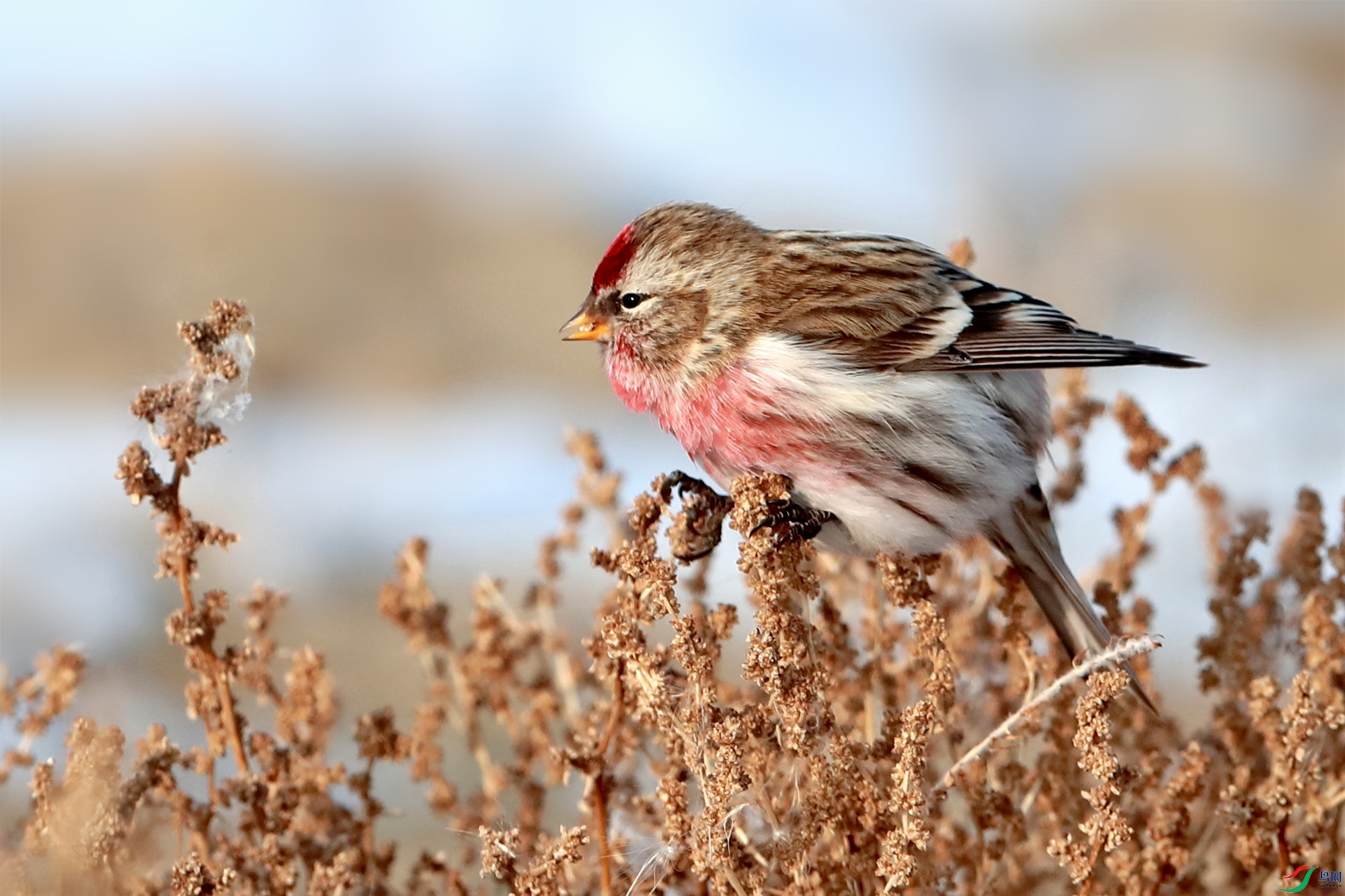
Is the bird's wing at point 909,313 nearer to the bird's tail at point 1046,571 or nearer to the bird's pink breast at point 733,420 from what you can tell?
the bird's pink breast at point 733,420

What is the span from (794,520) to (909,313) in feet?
1.35

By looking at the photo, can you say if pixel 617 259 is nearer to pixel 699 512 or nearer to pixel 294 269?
pixel 699 512

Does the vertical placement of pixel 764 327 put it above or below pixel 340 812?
above

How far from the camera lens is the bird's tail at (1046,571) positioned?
220 centimetres

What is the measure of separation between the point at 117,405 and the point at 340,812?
0.60 meters

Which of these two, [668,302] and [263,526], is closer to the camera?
[668,302]

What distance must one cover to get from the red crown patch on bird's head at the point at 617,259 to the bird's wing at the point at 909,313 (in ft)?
0.77

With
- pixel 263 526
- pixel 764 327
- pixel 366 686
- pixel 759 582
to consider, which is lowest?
pixel 759 582

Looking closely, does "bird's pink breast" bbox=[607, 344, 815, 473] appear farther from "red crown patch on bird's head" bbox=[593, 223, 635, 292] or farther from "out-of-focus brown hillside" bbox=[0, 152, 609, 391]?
"out-of-focus brown hillside" bbox=[0, 152, 609, 391]

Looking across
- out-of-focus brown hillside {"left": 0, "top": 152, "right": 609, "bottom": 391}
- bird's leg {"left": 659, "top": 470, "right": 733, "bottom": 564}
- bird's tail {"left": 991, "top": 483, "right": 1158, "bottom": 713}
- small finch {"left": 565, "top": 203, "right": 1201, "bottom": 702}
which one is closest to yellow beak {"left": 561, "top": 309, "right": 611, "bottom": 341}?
small finch {"left": 565, "top": 203, "right": 1201, "bottom": 702}

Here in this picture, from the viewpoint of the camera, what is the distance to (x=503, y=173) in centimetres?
816

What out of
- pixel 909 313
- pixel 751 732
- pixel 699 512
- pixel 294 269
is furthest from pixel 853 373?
pixel 294 269

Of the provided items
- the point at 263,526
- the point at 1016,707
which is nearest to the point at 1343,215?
the point at 263,526

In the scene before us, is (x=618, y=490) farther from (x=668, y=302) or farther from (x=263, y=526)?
(x=263, y=526)
